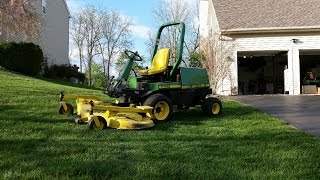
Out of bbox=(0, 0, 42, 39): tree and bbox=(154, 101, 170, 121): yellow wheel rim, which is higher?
bbox=(0, 0, 42, 39): tree

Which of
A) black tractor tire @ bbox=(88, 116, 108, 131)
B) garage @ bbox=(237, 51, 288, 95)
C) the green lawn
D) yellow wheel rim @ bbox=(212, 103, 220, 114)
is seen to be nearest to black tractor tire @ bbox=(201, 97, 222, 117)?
yellow wheel rim @ bbox=(212, 103, 220, 114)

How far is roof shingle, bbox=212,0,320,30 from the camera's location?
2050 cm

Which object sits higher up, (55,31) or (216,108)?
(55,31)

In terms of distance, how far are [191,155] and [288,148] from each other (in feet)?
5.01

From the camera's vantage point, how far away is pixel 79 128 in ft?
23.8

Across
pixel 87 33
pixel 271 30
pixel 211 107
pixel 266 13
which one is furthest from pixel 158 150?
→ pixel 87 33

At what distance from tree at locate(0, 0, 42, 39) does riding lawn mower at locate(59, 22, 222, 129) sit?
5280 millimetres

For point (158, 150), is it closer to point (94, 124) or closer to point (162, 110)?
point (94, 124)

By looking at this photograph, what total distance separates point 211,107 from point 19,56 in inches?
530

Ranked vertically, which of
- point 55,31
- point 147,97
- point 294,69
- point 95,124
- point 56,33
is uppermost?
point 55,31

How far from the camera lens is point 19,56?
66.8 feet

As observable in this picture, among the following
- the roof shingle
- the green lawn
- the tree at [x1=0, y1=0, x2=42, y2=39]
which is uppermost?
the roof shingle

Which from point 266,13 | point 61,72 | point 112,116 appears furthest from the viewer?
point 61,72

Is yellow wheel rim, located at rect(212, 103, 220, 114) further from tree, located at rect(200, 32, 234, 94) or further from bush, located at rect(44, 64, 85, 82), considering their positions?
bush, located at rect(44, 64, 85, 82)
